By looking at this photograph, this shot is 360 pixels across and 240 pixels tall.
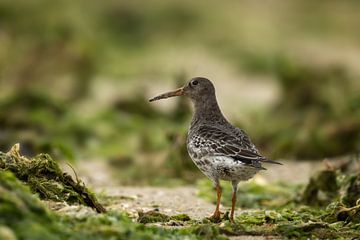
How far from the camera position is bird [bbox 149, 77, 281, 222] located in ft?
29.2

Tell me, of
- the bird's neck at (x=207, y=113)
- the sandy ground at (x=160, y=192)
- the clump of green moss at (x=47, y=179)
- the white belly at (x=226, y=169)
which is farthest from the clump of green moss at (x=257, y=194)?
the clump of green moss at (x=47, y=179)

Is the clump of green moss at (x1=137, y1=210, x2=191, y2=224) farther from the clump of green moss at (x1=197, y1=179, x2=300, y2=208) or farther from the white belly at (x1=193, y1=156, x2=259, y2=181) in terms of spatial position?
the clump of green moss at (x1=197, y1=179, x2=300, y2=208)

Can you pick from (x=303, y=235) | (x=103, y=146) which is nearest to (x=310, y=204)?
(x=303, y=235)

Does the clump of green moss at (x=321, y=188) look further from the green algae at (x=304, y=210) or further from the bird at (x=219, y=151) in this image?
the bird at (x=219, y=151)

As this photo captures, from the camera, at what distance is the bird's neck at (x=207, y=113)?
1046 centimetres

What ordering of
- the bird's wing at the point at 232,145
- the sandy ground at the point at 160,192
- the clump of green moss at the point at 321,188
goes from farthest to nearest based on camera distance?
the clump of green moss at the point at 321,188 < the sandy ground at the point at 160,192 < the bird's wing at the point at 232,145

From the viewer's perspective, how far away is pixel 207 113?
10609 mm

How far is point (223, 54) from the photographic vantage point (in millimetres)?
26828

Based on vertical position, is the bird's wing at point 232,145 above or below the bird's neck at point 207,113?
below

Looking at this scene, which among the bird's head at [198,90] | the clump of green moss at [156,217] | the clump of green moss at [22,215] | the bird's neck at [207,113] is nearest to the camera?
the clump of green moss at [22,215]

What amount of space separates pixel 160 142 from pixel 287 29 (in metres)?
16.2

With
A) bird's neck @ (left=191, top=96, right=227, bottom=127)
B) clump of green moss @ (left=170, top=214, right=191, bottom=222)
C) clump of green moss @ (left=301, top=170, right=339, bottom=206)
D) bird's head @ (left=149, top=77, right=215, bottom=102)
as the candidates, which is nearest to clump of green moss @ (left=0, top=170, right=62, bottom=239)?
clump of green moss @ (left=170, top=214, right=191, bottom=222)

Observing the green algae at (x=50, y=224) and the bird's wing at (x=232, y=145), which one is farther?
the bird's wing at (x=232, y=145)

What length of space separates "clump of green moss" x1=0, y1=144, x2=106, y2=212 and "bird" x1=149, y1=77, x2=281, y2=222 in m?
1.31
